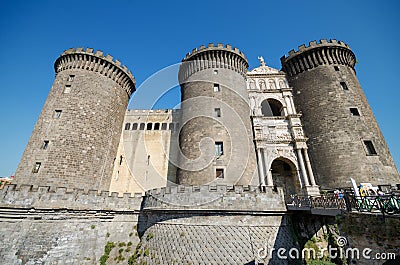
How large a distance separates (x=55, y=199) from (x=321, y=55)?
27301 mm

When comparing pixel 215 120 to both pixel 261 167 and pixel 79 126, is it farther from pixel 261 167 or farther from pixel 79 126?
pixel 79 126

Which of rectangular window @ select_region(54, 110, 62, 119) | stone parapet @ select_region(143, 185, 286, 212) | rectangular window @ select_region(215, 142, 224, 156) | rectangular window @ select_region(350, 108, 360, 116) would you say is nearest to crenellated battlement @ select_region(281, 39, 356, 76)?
rectangular window @ select_region(350, 108, 360, 116)

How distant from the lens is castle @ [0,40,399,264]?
36.1 feet

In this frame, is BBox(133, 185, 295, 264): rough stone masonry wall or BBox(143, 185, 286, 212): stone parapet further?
BBox(143, 185, 286, 212): stone parapet

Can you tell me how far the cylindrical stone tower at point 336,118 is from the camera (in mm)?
15781

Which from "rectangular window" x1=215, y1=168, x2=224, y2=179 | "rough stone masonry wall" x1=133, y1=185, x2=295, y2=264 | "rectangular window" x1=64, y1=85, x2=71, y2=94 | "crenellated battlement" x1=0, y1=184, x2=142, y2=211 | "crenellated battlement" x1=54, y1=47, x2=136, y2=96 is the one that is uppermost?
"crenellated battlement" x1=54, y1=47, x2=136, y2=96

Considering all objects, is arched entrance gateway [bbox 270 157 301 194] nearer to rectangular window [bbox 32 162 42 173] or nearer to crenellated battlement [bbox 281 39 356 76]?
crenellated battlement [bbox 281 39 356 76]

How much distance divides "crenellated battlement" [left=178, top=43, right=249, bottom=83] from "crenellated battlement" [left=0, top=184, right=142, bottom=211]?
1489cm

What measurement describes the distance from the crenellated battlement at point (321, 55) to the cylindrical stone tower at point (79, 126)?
20.2 metres

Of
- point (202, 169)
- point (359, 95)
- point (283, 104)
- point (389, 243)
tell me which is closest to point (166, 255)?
point (202, 169)

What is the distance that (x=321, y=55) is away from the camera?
20719 millimetres

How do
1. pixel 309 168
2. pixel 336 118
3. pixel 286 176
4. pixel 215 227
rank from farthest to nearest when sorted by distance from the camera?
1. pixel 286 176
2. pixel 336 118
3. pixel 309 168
4. pixel 215 227

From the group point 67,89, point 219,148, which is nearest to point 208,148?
point 219,148

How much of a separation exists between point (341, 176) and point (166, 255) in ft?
48.8
